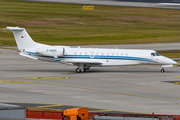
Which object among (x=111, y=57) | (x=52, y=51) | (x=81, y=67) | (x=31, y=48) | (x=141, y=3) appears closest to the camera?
(x=111, y=57)

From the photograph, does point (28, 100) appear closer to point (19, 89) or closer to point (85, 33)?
point (19, 89)

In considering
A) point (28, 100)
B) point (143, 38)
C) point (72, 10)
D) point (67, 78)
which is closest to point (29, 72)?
point (67, 78)

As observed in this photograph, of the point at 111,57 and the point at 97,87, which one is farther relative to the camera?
the point at 111,57

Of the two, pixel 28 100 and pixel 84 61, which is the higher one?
pixel 84 61

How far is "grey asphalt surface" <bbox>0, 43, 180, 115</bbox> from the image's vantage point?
30.7m

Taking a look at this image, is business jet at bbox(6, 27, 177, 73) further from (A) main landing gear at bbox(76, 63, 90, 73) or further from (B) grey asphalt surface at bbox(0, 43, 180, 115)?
(B) grey asphalt surface at bbox(0, 43, 180, 115)

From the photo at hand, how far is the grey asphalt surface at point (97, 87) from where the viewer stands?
1210 inches

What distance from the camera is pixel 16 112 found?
59.6 feet

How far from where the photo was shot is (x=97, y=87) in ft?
128

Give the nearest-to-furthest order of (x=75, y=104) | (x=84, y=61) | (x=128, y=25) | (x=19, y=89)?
1. (x=75, y=104)
2. (x=19, y=89)
3. (x=84, y=61)
4. (x=128, y=25)

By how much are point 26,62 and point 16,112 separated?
43477mm

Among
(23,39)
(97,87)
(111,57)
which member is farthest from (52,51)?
(97,87)

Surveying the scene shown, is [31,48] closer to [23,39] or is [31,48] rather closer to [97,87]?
[23,39]

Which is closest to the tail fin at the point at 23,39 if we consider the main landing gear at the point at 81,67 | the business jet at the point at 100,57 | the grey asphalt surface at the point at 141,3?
the business jet at the point at 100,57
